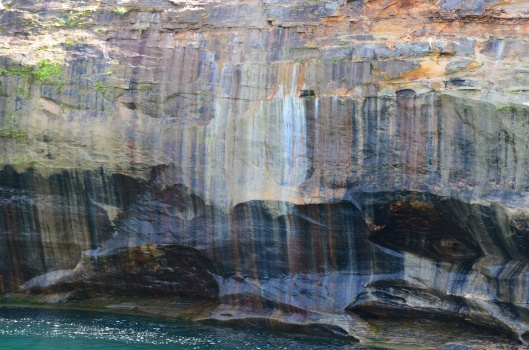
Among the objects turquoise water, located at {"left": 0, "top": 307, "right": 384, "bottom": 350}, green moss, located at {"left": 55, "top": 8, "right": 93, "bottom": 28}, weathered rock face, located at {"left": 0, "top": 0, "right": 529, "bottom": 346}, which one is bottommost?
turquoise water, located at {"left": 0, "top": 307, "right": 384, "bottom": 350}

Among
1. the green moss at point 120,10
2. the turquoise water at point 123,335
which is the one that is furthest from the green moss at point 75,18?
the turquoise water at point 123,335

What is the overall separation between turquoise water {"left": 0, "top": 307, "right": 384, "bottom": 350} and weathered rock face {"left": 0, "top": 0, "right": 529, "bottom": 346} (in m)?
0.40

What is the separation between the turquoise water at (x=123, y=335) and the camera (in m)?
10.7

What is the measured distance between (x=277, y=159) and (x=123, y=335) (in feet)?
11.5

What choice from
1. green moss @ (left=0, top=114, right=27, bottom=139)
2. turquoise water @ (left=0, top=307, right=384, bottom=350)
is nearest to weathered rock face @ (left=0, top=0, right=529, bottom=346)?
green moss @ (left=0, top=114, right=27, bottom=139)

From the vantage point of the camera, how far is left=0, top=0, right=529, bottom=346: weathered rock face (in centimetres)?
1027

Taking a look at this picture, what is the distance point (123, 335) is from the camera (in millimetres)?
11148

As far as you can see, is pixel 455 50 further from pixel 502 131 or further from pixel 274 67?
pixel 274 67

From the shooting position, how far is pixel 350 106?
10.6 metres

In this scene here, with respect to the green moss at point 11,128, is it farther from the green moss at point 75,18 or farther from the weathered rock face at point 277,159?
the green moss at point 75,18

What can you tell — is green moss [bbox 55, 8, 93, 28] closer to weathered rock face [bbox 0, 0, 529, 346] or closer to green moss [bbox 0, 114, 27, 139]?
weathered rock face [bbox 0, 0, 529, 346]

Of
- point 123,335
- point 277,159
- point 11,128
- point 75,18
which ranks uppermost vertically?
point 75,18

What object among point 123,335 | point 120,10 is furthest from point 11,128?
point 123,335

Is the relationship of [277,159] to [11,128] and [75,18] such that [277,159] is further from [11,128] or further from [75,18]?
[11,128]
